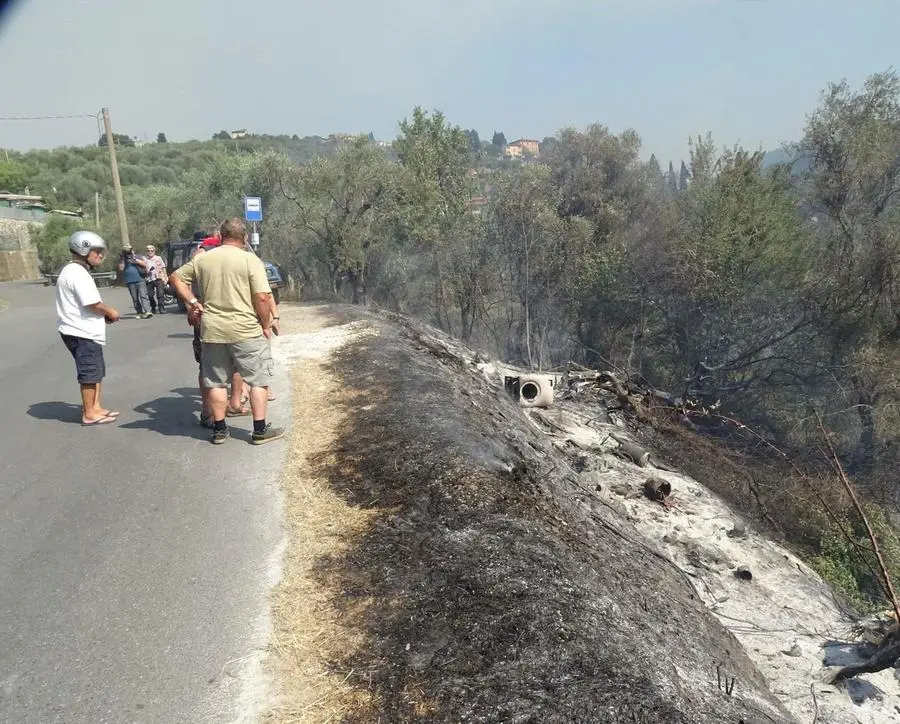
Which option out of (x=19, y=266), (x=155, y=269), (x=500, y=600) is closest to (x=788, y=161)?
(x=155, y=269)

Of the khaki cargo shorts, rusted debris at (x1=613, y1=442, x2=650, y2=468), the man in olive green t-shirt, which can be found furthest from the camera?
rusted debris at (x1=613, y1=442, x2=650, y2=468)

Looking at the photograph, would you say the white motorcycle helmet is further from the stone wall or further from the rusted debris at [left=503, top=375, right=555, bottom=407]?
the stone wall

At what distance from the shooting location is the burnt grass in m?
3.01

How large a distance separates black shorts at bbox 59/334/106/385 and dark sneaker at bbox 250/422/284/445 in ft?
5.78

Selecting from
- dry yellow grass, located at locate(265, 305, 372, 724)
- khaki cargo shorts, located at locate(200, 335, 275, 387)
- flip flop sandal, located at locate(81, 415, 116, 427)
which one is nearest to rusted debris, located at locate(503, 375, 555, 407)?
dry yellow grass, located at locate(265, 305, 372, 724)

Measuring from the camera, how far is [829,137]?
→ 22.3 meters

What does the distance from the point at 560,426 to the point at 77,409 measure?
309 inches

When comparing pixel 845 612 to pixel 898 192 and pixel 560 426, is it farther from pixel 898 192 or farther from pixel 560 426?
pixel 898 192

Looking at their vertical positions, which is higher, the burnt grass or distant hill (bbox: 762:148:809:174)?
distant hill (bbox: 762:148:809:174)

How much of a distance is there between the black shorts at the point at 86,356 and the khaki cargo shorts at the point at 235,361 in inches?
53.8

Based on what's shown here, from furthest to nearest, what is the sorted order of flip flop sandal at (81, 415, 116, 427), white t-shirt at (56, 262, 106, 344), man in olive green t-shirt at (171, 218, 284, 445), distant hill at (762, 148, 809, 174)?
1. distant hill at (762, 148, 809, 174)
2. flip flop sandal at (81, 415, 116, 427)
3. white t-shirt at (56, 262, 106, 344)
4. man in olive green t-shirt at (171, 218, 284, 445)

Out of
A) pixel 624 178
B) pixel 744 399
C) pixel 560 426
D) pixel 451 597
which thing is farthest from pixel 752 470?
pixel 624 178

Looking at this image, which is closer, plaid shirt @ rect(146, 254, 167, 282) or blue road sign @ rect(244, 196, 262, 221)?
plaid shirt @ rect(146, 254, 167, 282)

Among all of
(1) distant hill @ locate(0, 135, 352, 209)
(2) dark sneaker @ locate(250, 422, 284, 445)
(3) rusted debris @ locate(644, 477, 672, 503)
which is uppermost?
(1) distant hill @ locate(0, 135, 352, 209)
